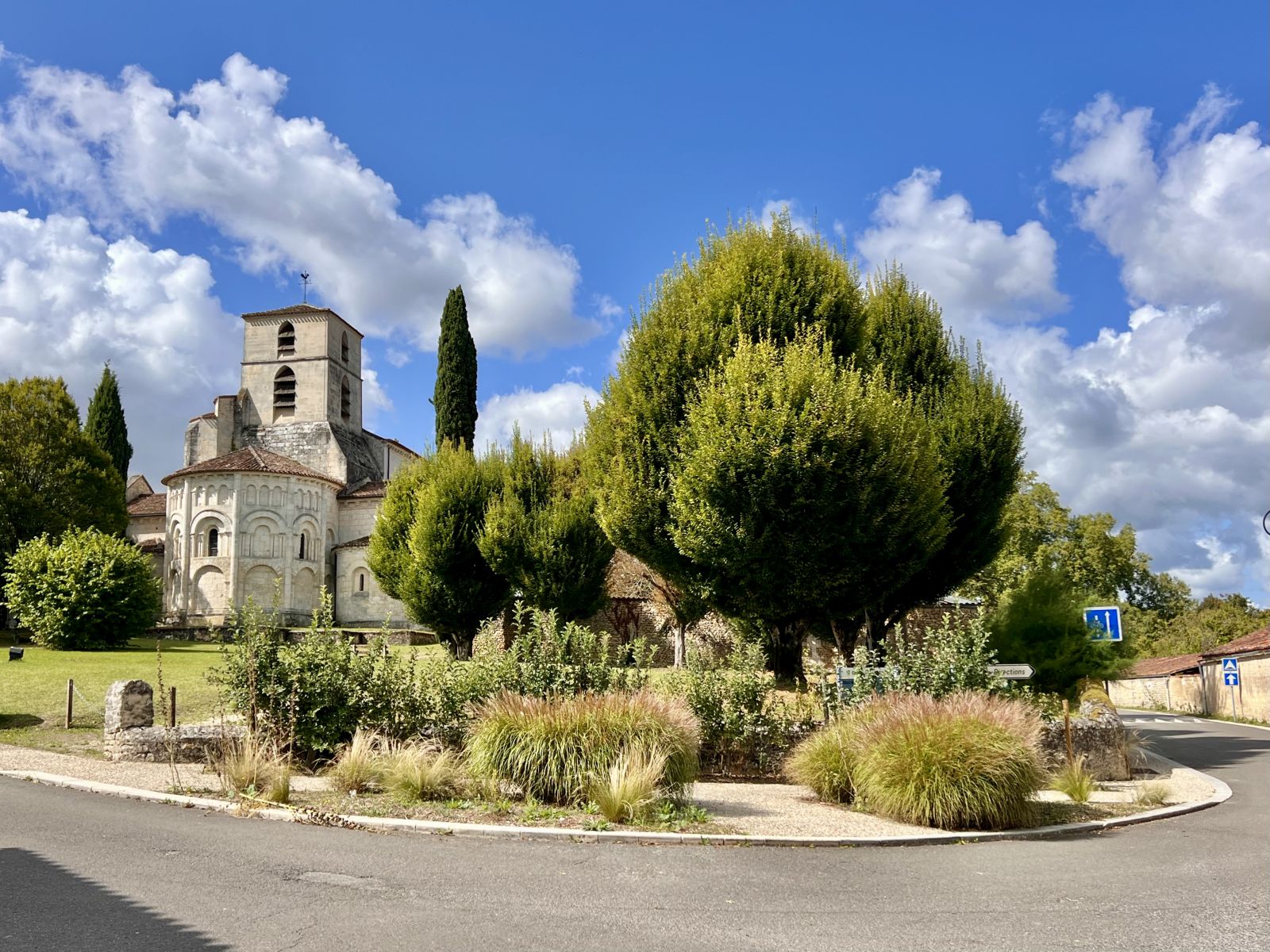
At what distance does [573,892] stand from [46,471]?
48.7m

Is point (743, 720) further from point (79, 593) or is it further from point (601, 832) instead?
point (79, 593)

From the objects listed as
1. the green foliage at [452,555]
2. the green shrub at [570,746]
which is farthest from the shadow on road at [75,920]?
the green foliage at [452,555]

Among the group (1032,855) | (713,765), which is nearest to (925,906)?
(1032,855)

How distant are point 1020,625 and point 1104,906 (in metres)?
16.6

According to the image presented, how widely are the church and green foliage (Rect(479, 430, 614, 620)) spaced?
16423 millimetres

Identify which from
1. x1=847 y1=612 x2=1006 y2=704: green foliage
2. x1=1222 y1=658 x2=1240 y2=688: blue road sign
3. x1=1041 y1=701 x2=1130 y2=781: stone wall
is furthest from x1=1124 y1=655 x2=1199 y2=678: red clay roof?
x1=847 y1=612 x2=1006 y2=704: green foliage

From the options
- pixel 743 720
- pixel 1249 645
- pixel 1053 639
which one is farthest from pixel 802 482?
pixel 1249 645

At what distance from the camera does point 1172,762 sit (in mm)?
19359

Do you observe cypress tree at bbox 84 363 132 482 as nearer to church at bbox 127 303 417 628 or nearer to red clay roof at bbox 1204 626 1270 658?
church at bbox 127 303 417 628

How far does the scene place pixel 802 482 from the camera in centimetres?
1658

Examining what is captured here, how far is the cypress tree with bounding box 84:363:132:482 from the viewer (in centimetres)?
6069

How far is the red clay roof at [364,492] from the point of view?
5772 cm

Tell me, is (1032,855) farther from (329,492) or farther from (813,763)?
(329,492)

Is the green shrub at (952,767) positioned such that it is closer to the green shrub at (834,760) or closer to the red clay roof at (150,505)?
the green shrub at (834,760)
